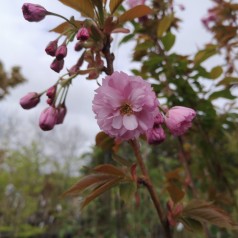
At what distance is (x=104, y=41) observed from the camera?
0.68 m

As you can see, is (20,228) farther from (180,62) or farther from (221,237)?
(180,62)

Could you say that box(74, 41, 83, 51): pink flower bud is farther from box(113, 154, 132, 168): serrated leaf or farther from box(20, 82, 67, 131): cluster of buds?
box(113, 154, 132, 168): serrated leaf

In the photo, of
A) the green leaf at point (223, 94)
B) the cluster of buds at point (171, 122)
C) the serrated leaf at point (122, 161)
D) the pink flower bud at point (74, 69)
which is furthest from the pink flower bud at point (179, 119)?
the green leaf at point (223, 94)

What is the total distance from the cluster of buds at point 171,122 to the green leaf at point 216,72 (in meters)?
0.56

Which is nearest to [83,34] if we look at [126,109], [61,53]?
[61,53]

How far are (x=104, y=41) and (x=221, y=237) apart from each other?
10.7 ft

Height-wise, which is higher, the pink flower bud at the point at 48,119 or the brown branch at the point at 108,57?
the brown branch at the point at 108,57

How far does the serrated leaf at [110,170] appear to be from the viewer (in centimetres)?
68

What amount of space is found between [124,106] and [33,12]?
288mm

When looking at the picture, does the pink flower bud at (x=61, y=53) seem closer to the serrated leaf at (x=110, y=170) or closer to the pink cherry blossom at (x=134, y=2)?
the serrated leaf at (x=110, y=170)

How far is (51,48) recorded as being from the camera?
697mm

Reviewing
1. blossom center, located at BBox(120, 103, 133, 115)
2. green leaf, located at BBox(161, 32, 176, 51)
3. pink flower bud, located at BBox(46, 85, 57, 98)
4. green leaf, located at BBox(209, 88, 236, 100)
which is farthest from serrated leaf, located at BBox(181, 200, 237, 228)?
green leaf, located at BBox(161, 32, 176, 51)

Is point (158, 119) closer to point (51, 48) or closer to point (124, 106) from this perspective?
point (124, 106)

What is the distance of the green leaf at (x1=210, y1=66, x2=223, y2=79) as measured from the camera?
45.4 inches
